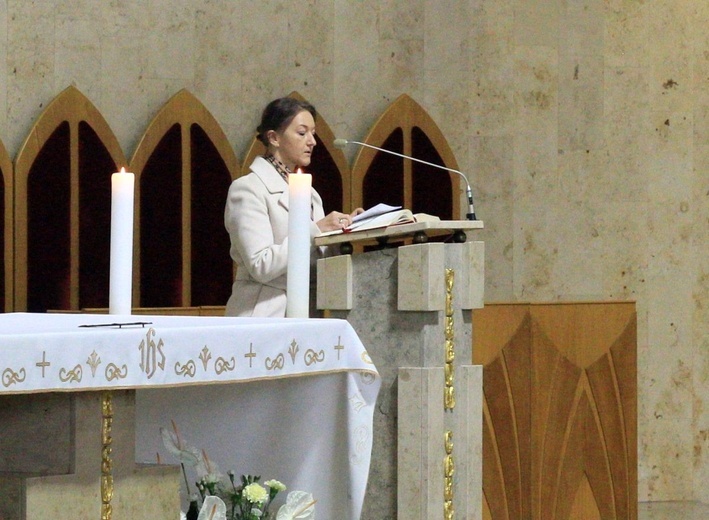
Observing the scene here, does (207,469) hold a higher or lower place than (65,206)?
lower

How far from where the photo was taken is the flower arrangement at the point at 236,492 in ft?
8.91

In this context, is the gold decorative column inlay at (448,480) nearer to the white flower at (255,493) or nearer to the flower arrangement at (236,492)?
the flower arrangement at (236,492)

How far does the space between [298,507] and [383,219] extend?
88cm

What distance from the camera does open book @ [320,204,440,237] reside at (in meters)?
3.22

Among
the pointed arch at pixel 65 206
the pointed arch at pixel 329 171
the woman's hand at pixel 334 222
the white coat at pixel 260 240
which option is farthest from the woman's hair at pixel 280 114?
the pointed arch at pixel 329 171

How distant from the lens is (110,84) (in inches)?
236

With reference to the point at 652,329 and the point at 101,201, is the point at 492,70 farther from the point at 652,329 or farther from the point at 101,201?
the point at 101,201

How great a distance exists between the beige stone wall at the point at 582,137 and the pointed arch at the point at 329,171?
0.24m

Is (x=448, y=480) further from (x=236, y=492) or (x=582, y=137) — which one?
(x=582, y=137)

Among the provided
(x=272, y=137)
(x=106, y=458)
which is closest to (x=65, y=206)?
(x=272, y=137)

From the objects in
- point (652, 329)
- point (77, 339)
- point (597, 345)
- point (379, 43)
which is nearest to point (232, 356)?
point (77, 339)

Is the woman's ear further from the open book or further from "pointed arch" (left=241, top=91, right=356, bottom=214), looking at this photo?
"pointed arch" (left=241, top=91, right=356, bottom=214)

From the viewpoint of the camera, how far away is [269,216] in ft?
12.1

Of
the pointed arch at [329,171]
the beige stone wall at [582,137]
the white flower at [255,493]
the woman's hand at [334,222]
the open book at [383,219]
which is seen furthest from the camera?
the beige stone wall at [582,137]
